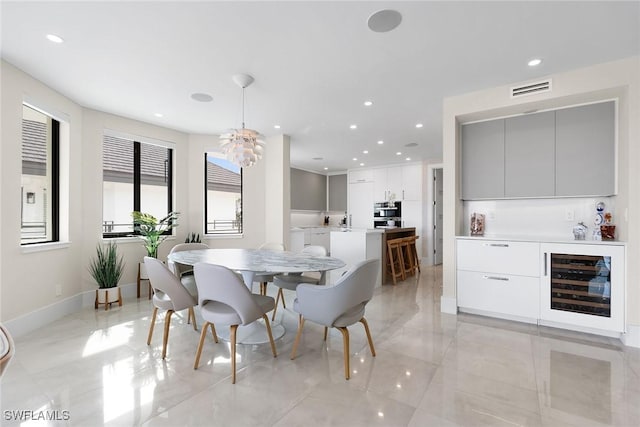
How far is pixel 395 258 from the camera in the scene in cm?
568

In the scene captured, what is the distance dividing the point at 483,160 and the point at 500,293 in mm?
1595

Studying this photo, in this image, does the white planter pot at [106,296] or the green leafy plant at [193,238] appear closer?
the white planter pot at [106,296]

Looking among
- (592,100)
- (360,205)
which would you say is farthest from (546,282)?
(360,205)

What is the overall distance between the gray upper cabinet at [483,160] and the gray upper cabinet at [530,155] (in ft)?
0.24

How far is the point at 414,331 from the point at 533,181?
86.6 inches

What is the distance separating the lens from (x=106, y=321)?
129 inches

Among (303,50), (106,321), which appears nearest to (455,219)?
(303,50)

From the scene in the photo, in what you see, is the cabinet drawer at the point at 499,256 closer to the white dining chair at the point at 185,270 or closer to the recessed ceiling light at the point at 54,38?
the white dining chair at the point at 185,270

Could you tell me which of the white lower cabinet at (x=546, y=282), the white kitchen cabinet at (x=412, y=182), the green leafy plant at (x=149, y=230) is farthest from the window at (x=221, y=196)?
the white kitchen cabinet at (x=412, y=182)

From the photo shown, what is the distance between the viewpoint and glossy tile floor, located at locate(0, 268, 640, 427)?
1689 mm

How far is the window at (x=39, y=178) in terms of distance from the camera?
3172 millimetres

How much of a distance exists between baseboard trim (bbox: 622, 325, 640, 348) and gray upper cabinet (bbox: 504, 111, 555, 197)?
1.41 m

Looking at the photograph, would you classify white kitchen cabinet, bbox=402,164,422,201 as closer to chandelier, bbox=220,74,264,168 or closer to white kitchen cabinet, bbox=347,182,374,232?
white kitchen cabinet, bbox=347,182,374,232

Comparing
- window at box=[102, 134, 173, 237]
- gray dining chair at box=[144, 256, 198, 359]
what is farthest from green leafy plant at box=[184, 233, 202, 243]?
gray dining chair at box=[144, 256, 198, 359]
